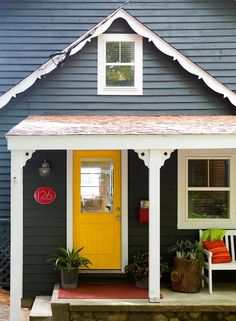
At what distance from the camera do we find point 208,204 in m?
8.54

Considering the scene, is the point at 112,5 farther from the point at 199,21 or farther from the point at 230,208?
the point at 230,208

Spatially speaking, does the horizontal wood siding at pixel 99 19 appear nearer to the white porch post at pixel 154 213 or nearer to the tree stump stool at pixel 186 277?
the white porch post at pixel 154 213

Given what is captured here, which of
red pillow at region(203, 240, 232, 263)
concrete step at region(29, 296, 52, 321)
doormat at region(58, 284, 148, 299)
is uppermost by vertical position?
red pillow at region(203, 240, 232, 263)

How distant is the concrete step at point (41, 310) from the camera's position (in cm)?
679

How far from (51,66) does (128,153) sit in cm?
207

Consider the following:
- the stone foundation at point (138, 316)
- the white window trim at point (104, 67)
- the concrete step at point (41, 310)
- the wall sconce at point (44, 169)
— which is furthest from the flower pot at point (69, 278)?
the white window trim at point (104, 67)

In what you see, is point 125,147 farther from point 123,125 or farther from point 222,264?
point 222,264

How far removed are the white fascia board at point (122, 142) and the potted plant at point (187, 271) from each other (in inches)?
70.1

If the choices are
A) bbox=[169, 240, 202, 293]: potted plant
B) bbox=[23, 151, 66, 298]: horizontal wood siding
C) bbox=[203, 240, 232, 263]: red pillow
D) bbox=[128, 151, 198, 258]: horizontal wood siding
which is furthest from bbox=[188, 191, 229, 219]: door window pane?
bbox=[23, 151, 66, 298]: horizontal wood siding

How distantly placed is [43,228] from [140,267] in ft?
6.06

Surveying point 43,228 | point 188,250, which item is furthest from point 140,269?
point 43,228

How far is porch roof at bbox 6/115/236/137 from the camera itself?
699cm

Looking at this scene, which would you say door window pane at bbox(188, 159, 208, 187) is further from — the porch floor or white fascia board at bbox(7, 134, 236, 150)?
the porch floor

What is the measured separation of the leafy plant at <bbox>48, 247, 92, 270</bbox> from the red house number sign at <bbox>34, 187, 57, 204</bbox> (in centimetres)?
84
